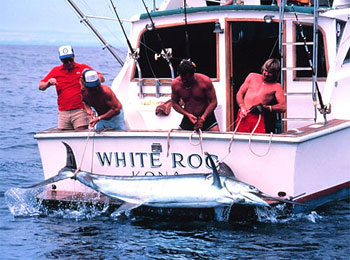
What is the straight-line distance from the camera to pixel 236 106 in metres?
11.7

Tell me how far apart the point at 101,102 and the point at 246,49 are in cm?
239

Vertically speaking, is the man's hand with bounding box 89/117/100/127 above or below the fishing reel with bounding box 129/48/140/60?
below

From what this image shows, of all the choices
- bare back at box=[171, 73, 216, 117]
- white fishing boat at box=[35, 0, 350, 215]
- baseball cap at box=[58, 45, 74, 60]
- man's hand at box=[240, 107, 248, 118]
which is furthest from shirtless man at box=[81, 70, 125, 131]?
man's hand at box=[240, 107, 248, 118]

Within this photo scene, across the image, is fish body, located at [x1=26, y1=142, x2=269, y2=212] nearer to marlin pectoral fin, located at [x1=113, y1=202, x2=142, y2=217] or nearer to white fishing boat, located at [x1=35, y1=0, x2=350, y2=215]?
marlin pectoral fin, located at [x1=113, y1=202, x2=142, y2=217]

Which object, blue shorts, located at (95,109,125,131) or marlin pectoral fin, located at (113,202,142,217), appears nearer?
marlin pectoral fin, located at (113,202,142,217)

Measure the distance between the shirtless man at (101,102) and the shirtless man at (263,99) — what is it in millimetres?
1486

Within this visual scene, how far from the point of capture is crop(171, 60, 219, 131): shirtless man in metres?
9.98

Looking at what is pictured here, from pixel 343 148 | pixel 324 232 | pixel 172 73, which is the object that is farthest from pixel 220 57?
pixel 324 232

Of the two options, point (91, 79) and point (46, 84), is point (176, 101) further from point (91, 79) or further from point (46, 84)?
point (46, 84)

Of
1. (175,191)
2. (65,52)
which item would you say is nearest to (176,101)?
(175,191)

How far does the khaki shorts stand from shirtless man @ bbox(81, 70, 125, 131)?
0.55 metres

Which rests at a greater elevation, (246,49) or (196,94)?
(246,49)

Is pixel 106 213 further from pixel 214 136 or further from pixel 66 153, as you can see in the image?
pixel 214 136

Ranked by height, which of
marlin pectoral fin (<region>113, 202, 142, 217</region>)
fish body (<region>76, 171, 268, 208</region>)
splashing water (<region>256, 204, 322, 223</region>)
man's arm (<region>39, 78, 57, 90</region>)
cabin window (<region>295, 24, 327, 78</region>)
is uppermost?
cabin window (<region>295, 24, 327, 78</region>)
